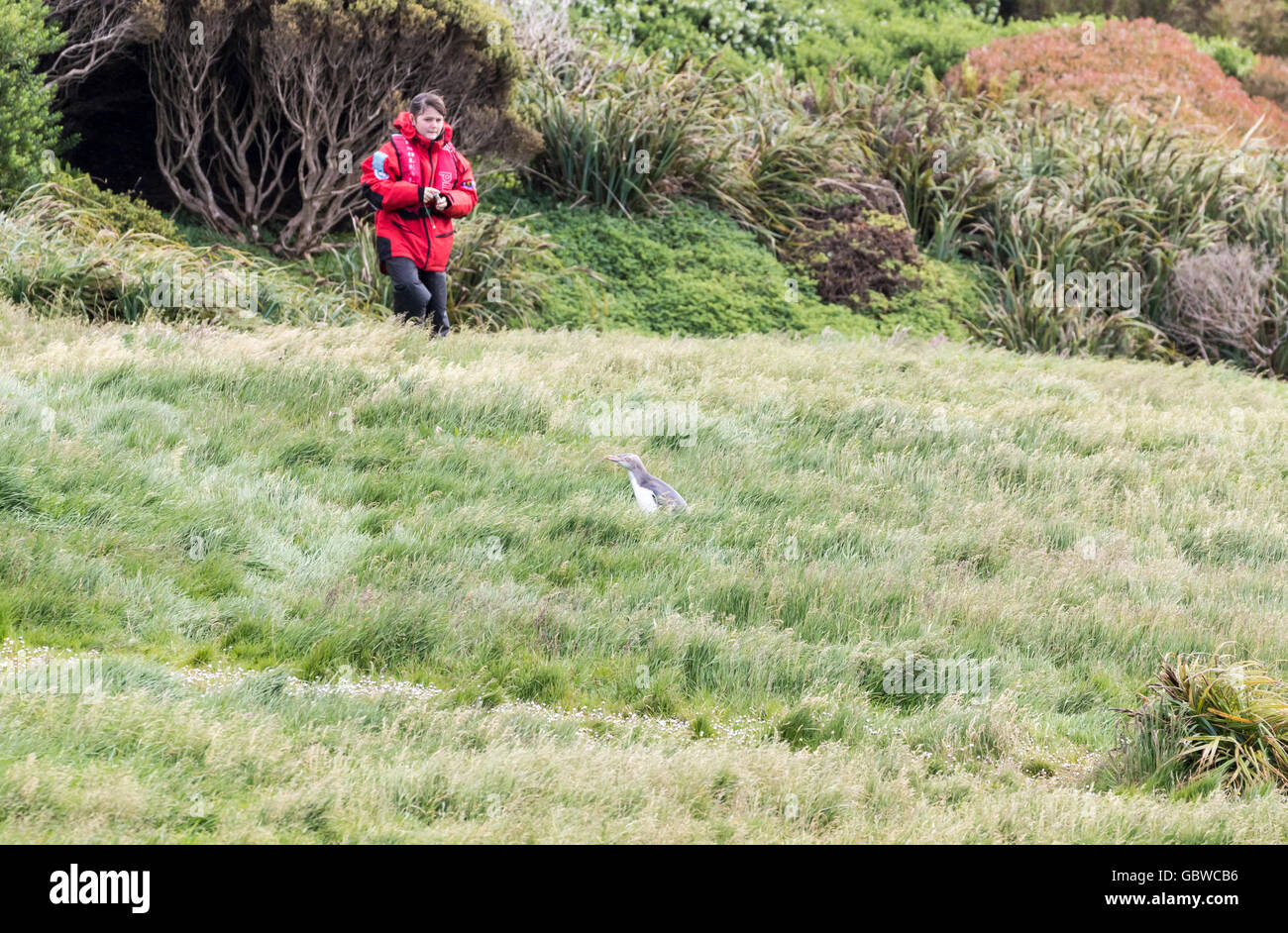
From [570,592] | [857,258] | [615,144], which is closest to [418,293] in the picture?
[570,592]

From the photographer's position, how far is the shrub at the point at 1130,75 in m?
19.2

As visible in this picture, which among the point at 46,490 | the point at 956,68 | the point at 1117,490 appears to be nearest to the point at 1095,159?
the point at 956,68

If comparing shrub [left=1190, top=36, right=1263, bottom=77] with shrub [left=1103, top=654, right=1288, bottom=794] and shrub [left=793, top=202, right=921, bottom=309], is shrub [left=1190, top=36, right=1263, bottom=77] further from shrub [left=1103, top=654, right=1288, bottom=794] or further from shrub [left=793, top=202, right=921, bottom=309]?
shrub [left=1103, top=654, right=1288, bottom=794]

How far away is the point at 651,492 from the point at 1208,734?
293 cm

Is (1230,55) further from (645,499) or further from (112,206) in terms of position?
(645,499)

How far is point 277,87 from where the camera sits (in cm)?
1110

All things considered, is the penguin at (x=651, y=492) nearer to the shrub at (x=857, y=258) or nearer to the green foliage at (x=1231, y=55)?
the shrub at (x=857, y=258)

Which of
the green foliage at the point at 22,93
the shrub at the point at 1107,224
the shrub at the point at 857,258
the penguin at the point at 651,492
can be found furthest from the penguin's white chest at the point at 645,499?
the shrub at the point at 1107,224

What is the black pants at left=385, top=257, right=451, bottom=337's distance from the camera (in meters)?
9.20

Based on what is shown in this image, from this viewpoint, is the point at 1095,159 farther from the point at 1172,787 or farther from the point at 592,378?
the point at 1172,787

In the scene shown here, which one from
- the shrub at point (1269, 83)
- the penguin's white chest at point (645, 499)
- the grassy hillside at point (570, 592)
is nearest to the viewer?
the grassy hillside at point (570, 592)

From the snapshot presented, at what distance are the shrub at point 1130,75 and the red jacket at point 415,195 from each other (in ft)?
39.5

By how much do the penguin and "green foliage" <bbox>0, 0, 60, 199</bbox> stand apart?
671cm

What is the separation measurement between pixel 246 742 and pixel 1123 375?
29.9 feet
